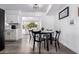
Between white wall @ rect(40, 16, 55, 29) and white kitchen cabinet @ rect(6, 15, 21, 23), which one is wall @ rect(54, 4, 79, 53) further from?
white kitchen cabinet @ rect(6, 15, 21, 23)

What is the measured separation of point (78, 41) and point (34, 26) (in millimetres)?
10676

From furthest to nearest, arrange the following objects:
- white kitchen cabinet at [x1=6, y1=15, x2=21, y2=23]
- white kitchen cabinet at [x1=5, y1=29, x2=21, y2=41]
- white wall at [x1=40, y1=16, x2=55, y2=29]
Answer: white wall at [x1=40, y1=16, x2=55, y2=29]
white kitchen cabinet at [x1=6, y1=15, x2=21, y2=23]
white kitchen cabinet at [x1=5, y1=29, x2=21, y2=41]

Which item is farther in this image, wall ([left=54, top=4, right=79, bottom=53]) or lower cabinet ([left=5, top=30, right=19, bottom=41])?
lower cabinet ([left=5, top=30, right=19, bottom=41])

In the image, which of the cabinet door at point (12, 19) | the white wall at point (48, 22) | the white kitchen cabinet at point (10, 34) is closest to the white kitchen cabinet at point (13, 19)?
the cabinet door at point (12, 19)

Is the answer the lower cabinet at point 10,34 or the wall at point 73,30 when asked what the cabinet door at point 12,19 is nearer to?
the lower cabinet at point 10,34

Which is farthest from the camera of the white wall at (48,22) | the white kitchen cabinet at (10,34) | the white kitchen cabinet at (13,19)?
the white wall at (48,22)

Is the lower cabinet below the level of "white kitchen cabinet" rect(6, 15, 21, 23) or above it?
below

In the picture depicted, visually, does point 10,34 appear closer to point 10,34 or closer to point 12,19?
point 10,34

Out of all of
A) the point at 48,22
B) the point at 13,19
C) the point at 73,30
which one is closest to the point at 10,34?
the point at 13,19

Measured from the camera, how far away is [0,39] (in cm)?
439

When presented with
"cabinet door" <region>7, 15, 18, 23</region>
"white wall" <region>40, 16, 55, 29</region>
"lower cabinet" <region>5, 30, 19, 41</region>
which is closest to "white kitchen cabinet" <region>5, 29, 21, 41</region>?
"lower cabinet" <region>5, 30, 19, 41</region>

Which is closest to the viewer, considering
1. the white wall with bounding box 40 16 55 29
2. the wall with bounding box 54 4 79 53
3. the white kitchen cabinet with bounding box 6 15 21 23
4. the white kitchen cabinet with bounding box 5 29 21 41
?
the wall with bounding box 54 4 79 53
